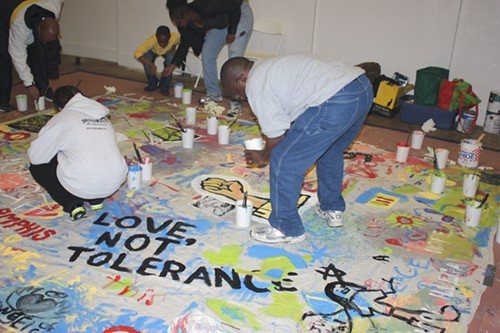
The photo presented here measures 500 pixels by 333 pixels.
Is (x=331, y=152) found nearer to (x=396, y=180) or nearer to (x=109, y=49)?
(x=396, y=180)

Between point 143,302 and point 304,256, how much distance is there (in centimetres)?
92

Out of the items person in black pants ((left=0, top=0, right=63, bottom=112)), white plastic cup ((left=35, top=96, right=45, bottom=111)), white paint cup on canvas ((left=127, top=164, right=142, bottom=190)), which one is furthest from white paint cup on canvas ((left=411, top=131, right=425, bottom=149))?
white plastic cup ((left=35, top=96, right=45, bottom=111))

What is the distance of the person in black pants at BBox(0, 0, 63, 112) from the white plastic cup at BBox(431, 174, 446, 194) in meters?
3.59

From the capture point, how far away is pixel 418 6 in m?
5.35

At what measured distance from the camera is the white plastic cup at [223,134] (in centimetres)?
429

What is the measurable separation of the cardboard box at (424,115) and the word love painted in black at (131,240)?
3226mm

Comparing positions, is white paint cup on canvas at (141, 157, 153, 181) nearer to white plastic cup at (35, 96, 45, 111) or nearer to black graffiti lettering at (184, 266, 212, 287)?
black graffiti lettering at (184, 266, 212, 287)

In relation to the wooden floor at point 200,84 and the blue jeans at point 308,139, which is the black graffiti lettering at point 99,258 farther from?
the wooden floor at point 200,84

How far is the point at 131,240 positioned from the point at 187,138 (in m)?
1.52

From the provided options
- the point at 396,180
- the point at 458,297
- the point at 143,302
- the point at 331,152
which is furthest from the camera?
the point at 396,180

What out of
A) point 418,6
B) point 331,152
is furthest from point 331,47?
point 331,152

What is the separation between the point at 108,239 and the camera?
2814 millimetres

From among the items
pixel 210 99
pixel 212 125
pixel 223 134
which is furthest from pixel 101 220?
pixel 210 99

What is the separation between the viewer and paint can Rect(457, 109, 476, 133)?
5.03 m
